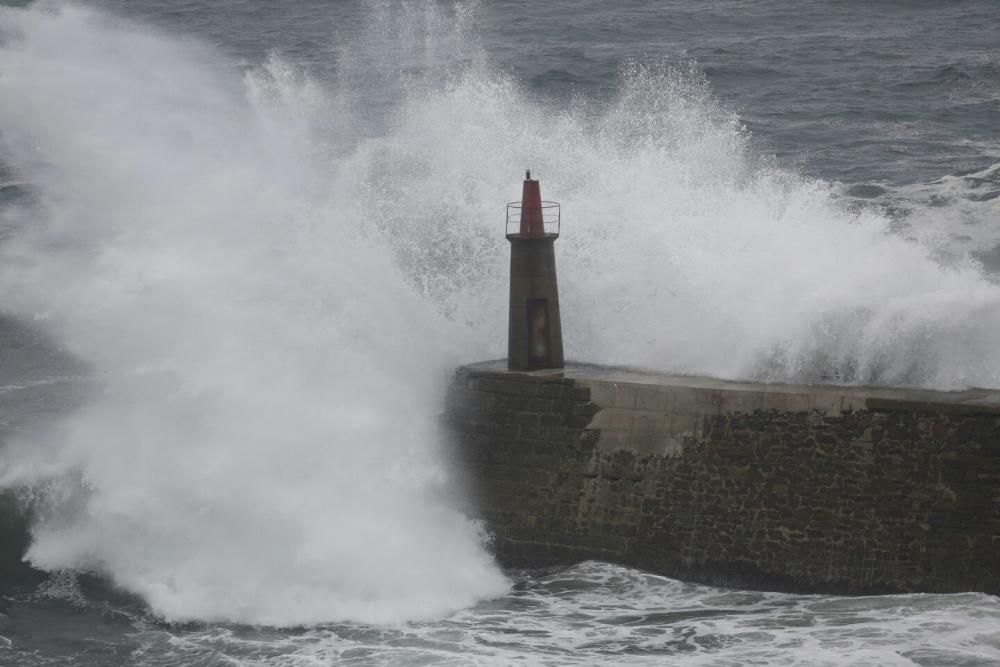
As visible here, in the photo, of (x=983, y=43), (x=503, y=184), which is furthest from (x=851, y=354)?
(x=983, y=43)

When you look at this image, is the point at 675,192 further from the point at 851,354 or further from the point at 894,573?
the point at 894,573

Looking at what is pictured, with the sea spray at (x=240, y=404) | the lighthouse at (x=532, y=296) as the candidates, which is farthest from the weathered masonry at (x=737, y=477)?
the sea spray at (x=240, y=404)

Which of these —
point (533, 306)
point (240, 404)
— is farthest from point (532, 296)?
point (240, 404)

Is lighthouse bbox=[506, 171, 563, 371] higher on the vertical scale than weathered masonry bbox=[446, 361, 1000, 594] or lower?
higher

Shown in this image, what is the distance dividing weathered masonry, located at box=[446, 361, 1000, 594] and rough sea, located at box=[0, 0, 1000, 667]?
28 centimetres

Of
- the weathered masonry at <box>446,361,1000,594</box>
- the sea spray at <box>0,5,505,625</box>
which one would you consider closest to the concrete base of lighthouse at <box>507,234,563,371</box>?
the weathered masonry at <box>446,361,1000,594</box>

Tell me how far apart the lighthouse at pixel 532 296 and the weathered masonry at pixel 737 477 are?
0.79ft

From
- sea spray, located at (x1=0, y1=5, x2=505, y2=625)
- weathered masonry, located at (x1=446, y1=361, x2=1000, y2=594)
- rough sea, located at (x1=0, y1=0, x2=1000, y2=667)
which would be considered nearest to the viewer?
weathered masonry, located at (x1=446, y1=361, x2=1000, y2=594)

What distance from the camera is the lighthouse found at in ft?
38.8

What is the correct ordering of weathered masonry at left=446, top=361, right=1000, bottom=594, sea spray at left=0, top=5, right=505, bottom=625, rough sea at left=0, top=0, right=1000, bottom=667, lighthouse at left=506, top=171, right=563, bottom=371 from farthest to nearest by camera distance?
1. lighthouse at left=506, top=171, right=563, bottom=371
2. sea spray at left=0, top=5, right=505, bottom=625
3. rough sea at left=0, top=0, right=1000, bottom=667
4. weathered masonry at left=446, top=361, right=1000, bottom=594

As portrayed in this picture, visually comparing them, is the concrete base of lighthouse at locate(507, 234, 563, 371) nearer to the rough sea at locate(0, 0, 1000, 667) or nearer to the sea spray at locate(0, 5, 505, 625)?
the rough sea at locate(0, 0, 1000, 667)

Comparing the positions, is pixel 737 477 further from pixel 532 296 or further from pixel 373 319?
pixel 373 319

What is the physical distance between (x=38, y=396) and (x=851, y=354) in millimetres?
9911

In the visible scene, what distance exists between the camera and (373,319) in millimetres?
13250
